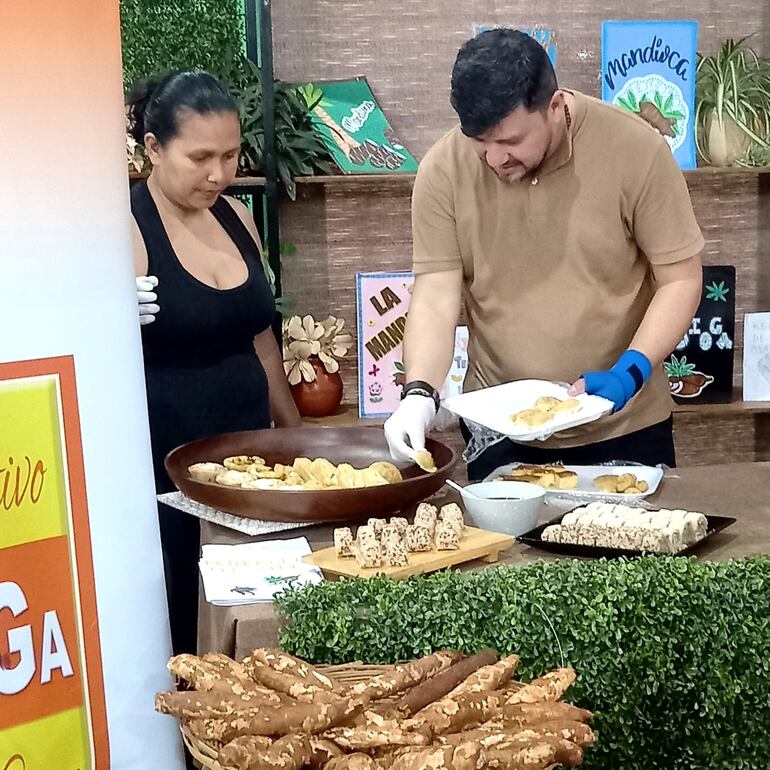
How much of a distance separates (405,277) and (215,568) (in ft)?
6.89

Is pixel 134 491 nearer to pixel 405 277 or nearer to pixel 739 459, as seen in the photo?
pixel 405 277

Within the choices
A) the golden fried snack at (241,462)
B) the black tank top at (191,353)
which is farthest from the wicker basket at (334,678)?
the black tank top at (191,353)

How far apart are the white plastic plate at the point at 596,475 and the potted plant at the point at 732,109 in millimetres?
1887

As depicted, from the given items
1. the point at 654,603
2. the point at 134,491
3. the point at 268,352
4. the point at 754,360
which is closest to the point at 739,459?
the point at 754,360

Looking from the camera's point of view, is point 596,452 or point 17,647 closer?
point 17,647

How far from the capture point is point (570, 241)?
239 centimetres

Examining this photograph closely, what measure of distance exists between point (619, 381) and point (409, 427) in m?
0.43

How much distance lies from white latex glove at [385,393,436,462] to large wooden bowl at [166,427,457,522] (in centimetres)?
4

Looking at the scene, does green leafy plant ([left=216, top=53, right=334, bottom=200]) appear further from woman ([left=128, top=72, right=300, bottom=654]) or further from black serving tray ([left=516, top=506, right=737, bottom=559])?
black serving tray ([left=516, top=506, right=737, bottom=559])

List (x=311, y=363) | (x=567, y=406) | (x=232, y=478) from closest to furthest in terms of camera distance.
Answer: (x=232, y=478), (x=567, y=406), (x=311, y=363)

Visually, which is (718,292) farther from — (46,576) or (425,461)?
(46,576)

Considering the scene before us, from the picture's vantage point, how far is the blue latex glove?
7.00ft

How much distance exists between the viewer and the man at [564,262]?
235 centimetres

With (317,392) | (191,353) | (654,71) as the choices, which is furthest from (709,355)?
(191,353)
